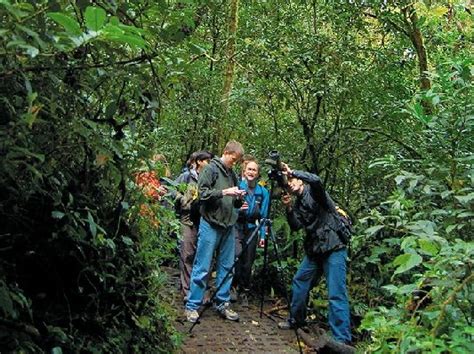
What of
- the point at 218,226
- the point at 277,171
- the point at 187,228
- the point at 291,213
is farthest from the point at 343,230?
Result: the point at 187,228

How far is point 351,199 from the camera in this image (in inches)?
294

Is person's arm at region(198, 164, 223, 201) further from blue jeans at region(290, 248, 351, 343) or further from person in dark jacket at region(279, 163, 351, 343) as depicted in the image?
blue jeans at region(290, 248, 351, 343)

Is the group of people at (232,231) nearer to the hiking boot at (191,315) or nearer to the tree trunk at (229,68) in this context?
the hiking boot at (191,315)

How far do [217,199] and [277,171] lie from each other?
2.87 feet

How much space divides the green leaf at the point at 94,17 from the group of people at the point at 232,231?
3.83 meters

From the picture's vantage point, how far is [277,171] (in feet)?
18.0

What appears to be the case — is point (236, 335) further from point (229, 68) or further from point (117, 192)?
point (229, 68)

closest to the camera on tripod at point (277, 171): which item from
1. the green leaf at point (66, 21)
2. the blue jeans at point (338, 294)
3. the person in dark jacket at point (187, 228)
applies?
the blue jeans at point (338, 294)

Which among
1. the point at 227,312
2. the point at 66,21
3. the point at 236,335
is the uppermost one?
the point at 66,21

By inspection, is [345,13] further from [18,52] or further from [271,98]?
[18,52]

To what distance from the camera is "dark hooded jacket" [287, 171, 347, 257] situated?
5.42 metres

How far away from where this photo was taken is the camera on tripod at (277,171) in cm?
536

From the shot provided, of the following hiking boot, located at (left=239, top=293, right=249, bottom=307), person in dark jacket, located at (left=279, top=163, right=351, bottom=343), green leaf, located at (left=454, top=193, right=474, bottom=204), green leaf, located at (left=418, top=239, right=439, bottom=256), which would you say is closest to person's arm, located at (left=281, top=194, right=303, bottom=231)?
person in dark jacket, located at (left=279, top=163, right=351, bottom=343)

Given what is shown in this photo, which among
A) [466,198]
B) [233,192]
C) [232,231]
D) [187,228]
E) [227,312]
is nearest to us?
[466,198]
